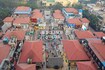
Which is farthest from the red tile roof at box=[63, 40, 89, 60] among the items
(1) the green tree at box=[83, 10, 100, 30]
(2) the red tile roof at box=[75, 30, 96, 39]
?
(1) the green tree at box=[83, 10, 100, 30]

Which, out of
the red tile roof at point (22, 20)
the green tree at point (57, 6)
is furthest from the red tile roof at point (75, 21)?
the green tree at point (57, 6)

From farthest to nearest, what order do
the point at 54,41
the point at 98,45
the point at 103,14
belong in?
the point at 103,14
the point at 54,41
the point at 98,45

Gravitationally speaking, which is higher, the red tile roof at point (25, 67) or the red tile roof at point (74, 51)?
the red tile roof at point (25, 67)

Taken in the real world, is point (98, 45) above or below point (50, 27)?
above

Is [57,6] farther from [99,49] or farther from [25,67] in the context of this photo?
[25,67]

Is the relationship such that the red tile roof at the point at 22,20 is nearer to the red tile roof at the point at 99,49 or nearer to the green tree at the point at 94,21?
the green tree at the point at 94,21

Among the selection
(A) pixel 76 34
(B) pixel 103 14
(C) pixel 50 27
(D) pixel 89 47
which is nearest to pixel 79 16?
(B) pixel 103 14

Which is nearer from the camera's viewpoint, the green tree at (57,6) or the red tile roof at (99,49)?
the red tile roof at (99,49)

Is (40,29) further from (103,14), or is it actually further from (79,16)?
(103,14)
